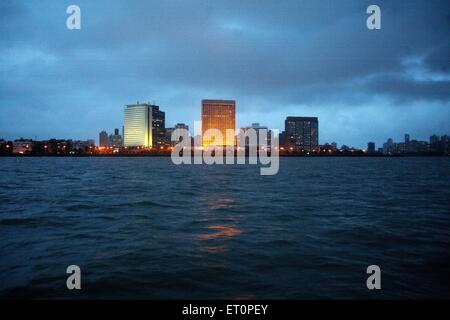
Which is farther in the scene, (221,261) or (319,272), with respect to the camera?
(221,261)

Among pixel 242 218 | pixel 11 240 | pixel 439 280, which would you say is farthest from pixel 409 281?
pixel 11 240

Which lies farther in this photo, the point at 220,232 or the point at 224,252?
the point at 220,232

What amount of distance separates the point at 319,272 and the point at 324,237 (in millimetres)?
4813

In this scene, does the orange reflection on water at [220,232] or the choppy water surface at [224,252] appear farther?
the orange reflection on water at [220,232]

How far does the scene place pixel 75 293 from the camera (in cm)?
870

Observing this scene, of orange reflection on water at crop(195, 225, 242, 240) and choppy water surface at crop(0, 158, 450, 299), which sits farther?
orange reflection on water at crop(195, 225, 242, 240)
